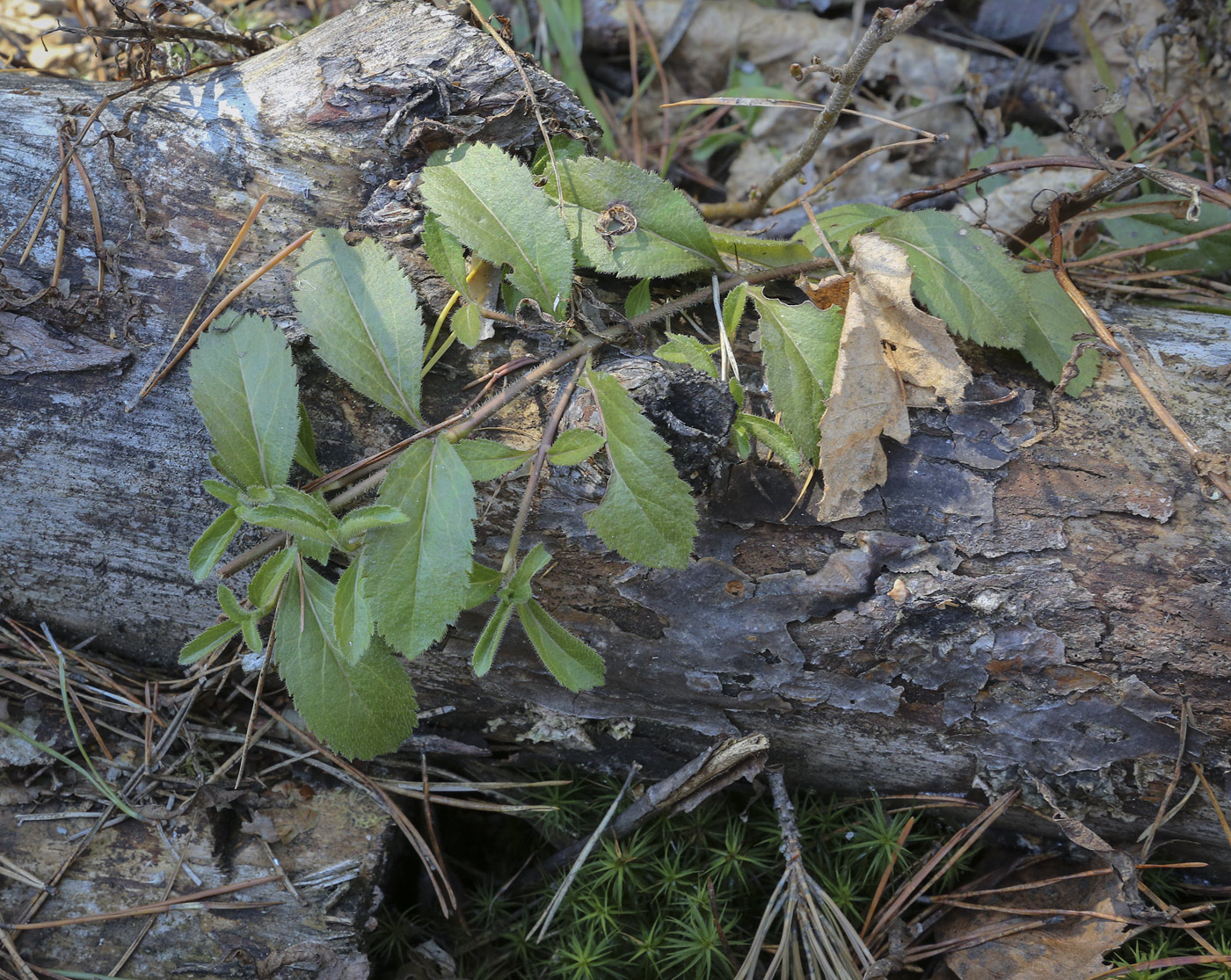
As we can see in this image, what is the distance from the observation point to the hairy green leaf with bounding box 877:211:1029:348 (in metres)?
1.84

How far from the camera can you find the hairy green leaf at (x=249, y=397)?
1.64m

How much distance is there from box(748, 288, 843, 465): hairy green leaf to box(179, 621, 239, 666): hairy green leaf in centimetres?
125

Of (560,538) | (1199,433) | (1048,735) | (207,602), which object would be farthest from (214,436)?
(1199,433)

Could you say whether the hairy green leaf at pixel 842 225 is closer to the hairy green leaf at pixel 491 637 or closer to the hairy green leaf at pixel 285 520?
the hairy green leaf at pixel 491 637

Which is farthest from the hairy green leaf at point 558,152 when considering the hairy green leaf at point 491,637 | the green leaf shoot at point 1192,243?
the green leaf shoot at point 1192,243

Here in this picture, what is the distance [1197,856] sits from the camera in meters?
1.92

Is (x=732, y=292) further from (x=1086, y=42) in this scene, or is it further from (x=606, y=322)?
(x=1086, y=42)

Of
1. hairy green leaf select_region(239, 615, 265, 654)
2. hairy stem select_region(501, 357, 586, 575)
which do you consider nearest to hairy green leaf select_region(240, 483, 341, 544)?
hairy green leaf select_region(239, 615, 265, 654)

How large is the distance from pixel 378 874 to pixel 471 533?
3.55 ft

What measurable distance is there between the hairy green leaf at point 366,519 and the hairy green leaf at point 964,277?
1.27 meters

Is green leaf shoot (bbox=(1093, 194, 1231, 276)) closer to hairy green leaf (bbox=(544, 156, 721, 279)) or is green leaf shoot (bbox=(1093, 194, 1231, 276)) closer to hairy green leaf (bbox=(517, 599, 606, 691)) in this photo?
hairy green leaf (bbox=(544, 156, 721, 279))

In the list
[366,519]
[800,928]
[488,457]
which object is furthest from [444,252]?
[800,928]

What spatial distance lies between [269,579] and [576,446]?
0.70m

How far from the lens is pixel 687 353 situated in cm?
170
